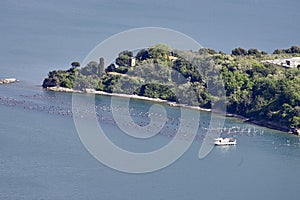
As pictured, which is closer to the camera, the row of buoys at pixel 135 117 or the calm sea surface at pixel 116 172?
the calm sea surface at pixel 116 172

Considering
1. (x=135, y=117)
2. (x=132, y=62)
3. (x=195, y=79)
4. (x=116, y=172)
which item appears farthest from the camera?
(x=132, y=62)

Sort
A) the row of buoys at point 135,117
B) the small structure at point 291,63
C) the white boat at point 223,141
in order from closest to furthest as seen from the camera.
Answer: the white boat at point 223,141 < the row of buoys at point 135,117 < the small structure at point 291,63

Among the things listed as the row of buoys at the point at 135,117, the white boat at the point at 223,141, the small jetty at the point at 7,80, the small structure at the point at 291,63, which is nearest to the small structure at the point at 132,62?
the small jetty at the point at 7,80

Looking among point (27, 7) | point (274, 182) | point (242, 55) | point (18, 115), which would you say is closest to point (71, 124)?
point (18, 115)

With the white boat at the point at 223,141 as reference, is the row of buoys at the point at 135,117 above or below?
above

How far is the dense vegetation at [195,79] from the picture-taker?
1210 inches

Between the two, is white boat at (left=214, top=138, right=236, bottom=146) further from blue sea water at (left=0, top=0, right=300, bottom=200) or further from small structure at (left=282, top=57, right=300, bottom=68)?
small structure at (left=282, top=57, right=300, bottom=68)

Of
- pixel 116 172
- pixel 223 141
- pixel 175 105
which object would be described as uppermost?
pixel 175 105

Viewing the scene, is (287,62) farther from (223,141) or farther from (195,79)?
(223,141)

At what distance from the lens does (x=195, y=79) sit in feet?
109

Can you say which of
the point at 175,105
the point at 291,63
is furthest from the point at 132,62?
the point at 291,63

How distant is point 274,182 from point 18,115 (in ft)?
25.9

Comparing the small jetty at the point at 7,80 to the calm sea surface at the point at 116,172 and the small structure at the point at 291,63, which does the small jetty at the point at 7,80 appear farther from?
the small structure at the point at 291,63

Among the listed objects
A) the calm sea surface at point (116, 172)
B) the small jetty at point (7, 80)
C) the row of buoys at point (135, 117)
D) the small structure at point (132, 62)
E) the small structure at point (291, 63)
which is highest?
the small structure at point (291, 63)
